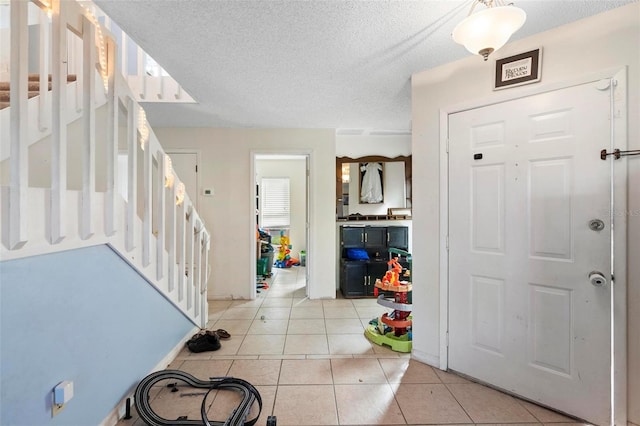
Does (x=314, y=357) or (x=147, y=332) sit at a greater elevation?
(x=147, y=332)

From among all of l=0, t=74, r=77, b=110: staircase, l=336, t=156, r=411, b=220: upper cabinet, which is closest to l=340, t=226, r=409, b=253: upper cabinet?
l=336, t=156, r=411, b=220: upper cabinet

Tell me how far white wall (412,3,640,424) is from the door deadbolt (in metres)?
0.11

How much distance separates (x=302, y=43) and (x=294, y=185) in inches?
184

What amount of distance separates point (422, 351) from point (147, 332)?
7.02 ft

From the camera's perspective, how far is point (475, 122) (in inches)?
80.7

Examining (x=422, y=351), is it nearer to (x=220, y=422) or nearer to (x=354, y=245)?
(x=220, y=422)

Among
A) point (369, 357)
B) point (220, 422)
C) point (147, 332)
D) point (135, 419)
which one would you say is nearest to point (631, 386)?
point (369, 357)

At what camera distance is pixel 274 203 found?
656cm

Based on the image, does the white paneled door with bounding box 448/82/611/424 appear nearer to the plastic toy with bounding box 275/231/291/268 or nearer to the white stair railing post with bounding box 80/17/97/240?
the white stair railing post with bounding box 80/17/97/240

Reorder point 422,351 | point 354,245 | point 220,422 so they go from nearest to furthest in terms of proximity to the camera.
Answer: point 220,422 < point 422,351 < point 354,245

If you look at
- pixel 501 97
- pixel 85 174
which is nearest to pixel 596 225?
pixel 501 97

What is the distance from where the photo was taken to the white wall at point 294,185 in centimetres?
655

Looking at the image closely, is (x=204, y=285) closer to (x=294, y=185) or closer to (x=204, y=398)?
(x=204, y=398)

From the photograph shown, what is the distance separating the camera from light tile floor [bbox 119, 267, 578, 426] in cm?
172
